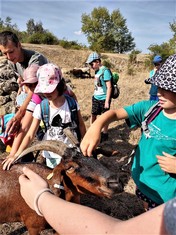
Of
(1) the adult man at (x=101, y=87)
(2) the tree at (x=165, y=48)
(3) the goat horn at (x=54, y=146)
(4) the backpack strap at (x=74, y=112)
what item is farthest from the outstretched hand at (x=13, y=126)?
(2) the tree at (x=165, y=48)

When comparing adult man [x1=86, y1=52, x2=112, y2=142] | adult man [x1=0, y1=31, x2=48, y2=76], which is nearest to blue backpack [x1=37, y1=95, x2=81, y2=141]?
adult man [x1=0, y1=31, x2=48, y2=76]

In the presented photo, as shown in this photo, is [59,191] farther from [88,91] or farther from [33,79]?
[88,91]

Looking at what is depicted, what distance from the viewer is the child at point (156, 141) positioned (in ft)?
7.00

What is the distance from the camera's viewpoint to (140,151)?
2619 mm

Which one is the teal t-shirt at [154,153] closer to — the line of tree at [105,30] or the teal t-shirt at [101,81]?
the teal t-shirt at [101,81]

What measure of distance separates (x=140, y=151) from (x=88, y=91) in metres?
10.5

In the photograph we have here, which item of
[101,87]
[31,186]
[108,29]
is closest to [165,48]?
[101,87]

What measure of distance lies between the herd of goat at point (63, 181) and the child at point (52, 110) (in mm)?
230

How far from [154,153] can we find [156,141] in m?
0.11

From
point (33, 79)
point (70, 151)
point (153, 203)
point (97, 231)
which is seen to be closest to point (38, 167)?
point (70, 151)

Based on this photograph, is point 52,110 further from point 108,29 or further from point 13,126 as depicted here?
point 108,29

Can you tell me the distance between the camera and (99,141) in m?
2.25

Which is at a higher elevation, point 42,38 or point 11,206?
point 42,38

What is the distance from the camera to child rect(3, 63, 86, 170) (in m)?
3.21
